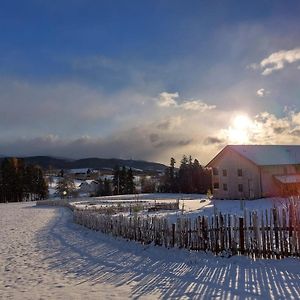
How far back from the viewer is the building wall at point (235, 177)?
189ft

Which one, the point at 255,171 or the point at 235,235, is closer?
the point at 235,235

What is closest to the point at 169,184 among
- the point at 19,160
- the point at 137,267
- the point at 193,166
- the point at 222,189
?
the point at 193,166

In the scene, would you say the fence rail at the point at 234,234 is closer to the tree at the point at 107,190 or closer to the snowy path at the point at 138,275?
the snowy path at the point at 138,275

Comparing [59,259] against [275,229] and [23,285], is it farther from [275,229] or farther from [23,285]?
[275,229]

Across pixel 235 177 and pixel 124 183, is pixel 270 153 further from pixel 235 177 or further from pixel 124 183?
pixel 124 183

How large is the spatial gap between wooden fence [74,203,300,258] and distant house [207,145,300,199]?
126ft

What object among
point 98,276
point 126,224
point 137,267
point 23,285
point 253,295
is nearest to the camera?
point 253,295

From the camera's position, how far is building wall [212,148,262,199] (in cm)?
5753

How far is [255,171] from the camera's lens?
190ft

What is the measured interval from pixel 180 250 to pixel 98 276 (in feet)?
13.9

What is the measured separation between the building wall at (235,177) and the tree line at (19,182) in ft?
185

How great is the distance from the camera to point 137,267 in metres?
14.3

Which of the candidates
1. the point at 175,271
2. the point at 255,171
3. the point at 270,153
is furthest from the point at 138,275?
the point at 270,153

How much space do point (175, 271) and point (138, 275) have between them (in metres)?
1.20
